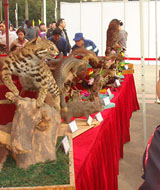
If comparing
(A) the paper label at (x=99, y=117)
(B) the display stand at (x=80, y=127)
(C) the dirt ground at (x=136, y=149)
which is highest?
(A) the paper label at (x=99, y=117)

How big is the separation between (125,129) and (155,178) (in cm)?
263

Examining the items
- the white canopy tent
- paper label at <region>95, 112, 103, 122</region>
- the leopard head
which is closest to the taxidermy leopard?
the leopard head

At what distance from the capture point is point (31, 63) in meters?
1.54

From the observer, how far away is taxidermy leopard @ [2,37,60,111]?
1.50m

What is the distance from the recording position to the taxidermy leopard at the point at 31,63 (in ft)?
4.91

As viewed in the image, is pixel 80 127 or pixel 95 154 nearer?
pixel 95 154

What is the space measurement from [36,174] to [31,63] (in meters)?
0.52

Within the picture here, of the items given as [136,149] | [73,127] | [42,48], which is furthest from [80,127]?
[136,149]

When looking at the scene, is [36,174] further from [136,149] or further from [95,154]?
[136,149]

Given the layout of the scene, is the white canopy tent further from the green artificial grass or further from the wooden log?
the green artificial grass

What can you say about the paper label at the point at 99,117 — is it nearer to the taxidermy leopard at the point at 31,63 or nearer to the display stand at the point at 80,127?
the display stand at the point at 80,127

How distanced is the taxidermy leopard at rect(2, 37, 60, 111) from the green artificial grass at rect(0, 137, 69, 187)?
0.83 ft

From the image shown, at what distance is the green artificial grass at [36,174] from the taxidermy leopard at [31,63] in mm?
253

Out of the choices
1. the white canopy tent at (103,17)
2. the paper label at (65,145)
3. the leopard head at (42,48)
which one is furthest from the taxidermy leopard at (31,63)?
the white canopy tent at (103,17)
